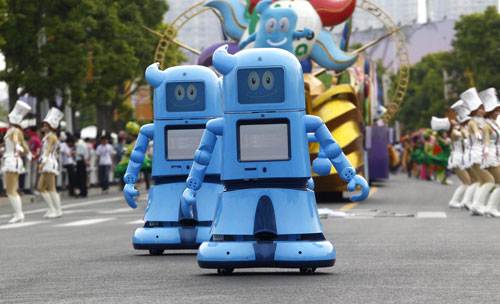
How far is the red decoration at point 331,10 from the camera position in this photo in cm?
2709

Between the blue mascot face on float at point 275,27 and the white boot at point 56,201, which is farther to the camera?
the white boot at point 56,201

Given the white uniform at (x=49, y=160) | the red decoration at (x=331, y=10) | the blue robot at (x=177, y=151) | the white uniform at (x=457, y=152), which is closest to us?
the blue robot at (x=177, y=151)

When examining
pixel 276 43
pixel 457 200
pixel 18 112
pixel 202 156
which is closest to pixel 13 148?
pixel 18 112

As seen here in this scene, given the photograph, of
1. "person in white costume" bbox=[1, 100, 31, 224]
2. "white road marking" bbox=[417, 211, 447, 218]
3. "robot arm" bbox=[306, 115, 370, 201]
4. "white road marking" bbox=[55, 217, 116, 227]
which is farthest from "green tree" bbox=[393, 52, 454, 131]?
"robot arm" bbox=[306, 115, 370, 201]

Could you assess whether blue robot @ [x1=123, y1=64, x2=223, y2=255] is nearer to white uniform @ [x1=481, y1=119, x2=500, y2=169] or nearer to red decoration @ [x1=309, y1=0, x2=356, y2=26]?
white uniform @ [x1=481, y1=119, x2=500, y2=169]

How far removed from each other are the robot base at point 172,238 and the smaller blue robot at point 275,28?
923 cm

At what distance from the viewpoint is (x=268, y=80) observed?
1085 centimetres

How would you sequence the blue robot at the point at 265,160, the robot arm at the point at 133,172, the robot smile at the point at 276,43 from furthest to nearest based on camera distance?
the robot smile at the point at 276,43 → the robot arm at the point at 133,172 → the blue robot at the point at 265,160

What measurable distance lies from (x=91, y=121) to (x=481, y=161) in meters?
91.6

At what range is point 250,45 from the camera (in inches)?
934

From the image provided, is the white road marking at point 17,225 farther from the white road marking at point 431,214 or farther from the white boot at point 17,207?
the white road marking at point 431,214

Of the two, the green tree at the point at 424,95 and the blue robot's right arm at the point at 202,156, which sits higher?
the green tree at the point at 424,95

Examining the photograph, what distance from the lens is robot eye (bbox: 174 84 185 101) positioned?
13.7m

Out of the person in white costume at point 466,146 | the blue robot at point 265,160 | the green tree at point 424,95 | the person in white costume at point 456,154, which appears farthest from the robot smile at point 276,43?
the green tree at point 424,95
